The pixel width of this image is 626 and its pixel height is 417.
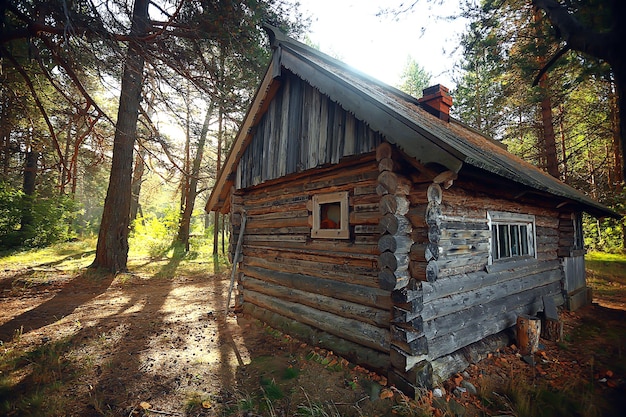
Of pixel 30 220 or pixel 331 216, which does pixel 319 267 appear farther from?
pixel 30 220

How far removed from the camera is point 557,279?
8477 millimetres

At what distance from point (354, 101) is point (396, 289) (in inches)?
118

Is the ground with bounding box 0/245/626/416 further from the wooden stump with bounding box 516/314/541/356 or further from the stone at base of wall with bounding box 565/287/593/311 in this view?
the stone at base of wall with bounding box 565/287/593/311

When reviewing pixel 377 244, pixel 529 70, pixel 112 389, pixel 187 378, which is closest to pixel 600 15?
pixel 377 244

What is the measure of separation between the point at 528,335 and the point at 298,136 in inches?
244

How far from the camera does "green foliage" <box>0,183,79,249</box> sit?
1555cm

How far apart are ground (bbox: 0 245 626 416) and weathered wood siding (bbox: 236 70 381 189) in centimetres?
365

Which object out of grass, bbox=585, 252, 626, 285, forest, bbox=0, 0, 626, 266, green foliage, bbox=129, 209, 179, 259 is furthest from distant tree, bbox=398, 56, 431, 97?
green foliage, bbox=129, 209, 179, 259

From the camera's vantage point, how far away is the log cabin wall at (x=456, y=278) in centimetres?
429

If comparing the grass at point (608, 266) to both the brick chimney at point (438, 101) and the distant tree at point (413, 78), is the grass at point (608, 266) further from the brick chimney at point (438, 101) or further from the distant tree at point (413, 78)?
the distant tree at point (413, 78)

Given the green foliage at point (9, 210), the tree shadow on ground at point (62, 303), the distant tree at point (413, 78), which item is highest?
the distant tree at point (413, 78)

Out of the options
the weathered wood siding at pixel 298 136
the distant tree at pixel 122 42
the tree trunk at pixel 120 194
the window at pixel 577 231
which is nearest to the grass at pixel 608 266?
the window at pixel 577 231

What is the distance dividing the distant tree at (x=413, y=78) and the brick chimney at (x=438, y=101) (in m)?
17.9

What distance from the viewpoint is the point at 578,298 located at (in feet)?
29.7
